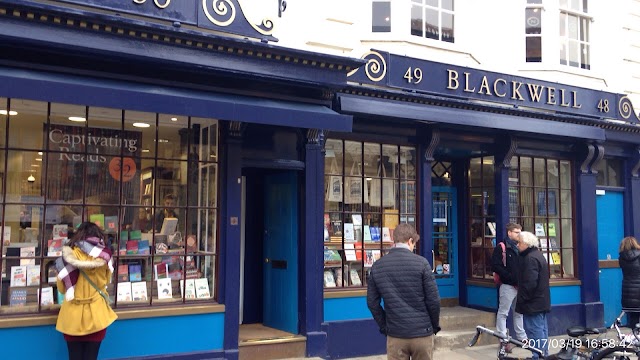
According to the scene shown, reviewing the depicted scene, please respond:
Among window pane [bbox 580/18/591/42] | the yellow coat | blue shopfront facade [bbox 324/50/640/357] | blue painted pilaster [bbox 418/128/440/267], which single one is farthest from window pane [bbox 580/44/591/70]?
the yellow coat

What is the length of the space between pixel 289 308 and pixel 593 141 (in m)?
6.45

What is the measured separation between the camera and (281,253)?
8.24 m

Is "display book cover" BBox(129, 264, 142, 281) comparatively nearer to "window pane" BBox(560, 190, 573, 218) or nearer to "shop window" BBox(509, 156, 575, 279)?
"shop window" BBox(509, 156, 575, 279)

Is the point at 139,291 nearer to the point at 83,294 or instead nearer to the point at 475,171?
the point at 83,294

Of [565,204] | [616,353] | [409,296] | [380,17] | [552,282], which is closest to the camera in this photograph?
[409,296]

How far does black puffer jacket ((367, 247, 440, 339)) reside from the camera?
4836 mm

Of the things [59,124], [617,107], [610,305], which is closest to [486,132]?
[617,107]

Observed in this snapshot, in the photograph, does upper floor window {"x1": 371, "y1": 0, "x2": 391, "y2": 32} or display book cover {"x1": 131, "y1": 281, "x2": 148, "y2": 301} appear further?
upper floor window {"x1": 371, "y1": 0, "x2": 391, "y2": 32}

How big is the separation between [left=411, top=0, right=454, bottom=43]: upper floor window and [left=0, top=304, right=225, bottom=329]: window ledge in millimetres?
5223

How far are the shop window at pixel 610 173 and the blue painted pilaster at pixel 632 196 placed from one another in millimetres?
143

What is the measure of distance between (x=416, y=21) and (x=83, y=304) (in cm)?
637

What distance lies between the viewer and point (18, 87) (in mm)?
5316

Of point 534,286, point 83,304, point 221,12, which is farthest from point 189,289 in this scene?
A: point 534,286

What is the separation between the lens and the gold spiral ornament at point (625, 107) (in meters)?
11.2
